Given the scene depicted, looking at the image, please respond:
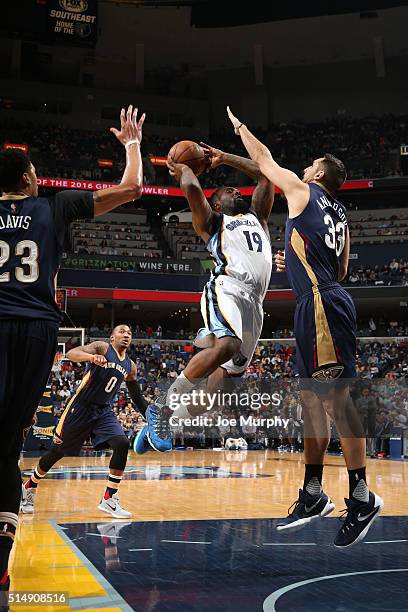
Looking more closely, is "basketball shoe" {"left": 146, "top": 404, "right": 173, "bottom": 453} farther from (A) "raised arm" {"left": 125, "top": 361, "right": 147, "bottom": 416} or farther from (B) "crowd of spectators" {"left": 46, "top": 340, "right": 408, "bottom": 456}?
(B) "crowd of spectators" {"left": 46, "top": 340, "right": 408, "bottom": 456}

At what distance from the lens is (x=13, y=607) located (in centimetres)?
404

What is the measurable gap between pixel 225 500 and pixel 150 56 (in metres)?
33.1

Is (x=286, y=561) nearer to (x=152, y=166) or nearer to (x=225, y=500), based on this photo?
(x=225, y=500)

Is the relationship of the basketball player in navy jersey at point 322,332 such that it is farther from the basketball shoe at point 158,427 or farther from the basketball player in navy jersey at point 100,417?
the basketball player in navy jersey at point 100,417

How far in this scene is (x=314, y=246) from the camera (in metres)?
4.64

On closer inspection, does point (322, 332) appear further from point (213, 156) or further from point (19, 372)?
point (19, 372)

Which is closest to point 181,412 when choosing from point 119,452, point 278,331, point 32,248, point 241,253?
point 241,253

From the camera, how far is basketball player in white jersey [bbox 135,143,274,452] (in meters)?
4.70

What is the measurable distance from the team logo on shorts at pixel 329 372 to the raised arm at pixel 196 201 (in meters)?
A: 1.36

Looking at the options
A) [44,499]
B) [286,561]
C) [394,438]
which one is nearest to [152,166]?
[394,438]

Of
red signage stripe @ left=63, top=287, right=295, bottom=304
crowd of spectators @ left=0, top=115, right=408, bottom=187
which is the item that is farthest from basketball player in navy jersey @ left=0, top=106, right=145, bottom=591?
crowd of spectators @ left=0, top=115, right=408, bottom=187

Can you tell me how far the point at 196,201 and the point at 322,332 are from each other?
128cm

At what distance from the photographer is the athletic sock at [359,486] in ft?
14.6

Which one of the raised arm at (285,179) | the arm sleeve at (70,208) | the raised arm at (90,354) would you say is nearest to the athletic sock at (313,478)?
the raised arm at (285,179)
